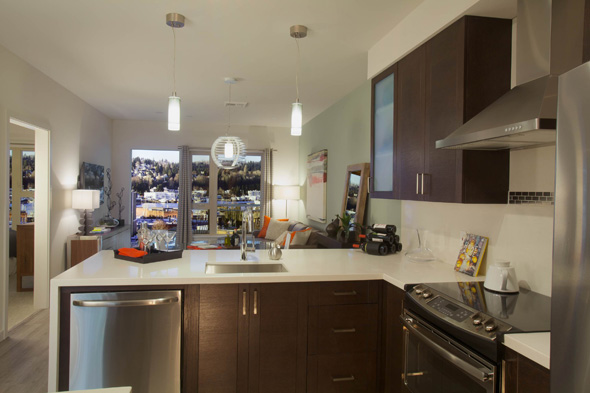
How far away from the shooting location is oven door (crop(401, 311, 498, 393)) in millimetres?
1436

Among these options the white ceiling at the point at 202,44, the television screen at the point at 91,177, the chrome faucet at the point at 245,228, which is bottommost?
the chrome faucet at the point at 245,228

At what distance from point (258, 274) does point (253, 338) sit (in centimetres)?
36

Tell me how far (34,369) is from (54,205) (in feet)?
7.40

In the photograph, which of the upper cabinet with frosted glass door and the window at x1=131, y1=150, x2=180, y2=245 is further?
the window at x1=131, y1=150, x2=180, y2=245

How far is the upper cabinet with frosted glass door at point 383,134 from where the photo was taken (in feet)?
9.23

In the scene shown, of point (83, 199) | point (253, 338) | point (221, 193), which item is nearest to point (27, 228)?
point (83, 199)

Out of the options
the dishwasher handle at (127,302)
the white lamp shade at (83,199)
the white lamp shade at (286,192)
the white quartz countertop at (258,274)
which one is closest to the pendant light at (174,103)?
the white quartz countertop at (258,274)

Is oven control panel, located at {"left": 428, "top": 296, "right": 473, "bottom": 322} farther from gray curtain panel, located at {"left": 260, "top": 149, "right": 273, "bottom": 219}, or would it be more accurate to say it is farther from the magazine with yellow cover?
gray curtain panel, located at {"left": 260, "top": 149, "right": 273, "bottom": 219}

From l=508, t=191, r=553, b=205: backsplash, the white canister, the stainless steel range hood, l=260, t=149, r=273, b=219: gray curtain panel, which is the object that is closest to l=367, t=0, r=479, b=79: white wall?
the stainless steel range hood

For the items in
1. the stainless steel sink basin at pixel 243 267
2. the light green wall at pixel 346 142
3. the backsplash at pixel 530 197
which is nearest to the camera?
the backsplash at pixel 530 197

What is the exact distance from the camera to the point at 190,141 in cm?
755

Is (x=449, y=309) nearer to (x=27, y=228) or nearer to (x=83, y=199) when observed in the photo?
(x=83, y=199)

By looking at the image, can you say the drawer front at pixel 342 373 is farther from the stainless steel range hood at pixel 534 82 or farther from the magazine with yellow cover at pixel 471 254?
the stainless steel range hood at pixel 534 82

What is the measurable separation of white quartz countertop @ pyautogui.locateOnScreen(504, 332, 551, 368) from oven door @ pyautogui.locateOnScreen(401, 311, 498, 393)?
132 mm
